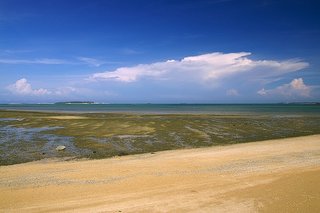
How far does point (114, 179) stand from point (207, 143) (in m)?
12.3

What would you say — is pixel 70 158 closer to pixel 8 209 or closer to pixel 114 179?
pixel 114 179

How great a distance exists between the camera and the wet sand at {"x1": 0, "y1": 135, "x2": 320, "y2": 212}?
26.7 feet

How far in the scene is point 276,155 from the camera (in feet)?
50.4

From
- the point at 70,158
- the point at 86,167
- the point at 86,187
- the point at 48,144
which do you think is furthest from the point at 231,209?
the point at 48,144

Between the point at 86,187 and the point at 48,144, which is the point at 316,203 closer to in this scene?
the point at 86,187

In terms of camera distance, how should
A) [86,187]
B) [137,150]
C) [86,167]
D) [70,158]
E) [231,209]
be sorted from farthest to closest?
[137,150] < [70,158] < [86,167] < [86,187] < [231,209]

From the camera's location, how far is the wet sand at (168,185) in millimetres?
8141

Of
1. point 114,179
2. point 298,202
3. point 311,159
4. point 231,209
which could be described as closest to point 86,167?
point 114,179

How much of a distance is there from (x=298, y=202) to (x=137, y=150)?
12.2 m

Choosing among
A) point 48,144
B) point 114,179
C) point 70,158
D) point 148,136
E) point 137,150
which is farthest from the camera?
point 148,136

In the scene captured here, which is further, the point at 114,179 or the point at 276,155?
the point at 276,155

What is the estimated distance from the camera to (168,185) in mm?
10094

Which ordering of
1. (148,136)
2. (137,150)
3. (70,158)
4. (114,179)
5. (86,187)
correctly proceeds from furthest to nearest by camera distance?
(148,136) → (137,150) → (70,158) → (114,179) → (86,187)

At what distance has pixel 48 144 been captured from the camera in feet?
69.1
